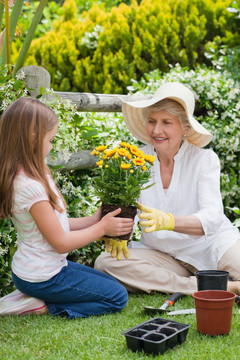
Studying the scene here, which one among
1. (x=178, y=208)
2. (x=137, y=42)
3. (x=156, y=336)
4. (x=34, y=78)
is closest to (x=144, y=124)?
(x=178, y=208)

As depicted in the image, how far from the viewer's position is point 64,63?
22.5 ft

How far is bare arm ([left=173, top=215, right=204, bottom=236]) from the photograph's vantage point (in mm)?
2926

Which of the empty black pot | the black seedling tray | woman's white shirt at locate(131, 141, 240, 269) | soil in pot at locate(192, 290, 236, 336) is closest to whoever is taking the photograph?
the black seedling tray

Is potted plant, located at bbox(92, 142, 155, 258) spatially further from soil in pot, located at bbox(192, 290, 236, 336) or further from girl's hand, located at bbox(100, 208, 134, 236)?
soil in pot, located at bbox(192, 290, 236, 336)

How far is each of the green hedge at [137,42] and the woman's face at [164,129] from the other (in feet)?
10.6

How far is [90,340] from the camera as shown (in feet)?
7.64

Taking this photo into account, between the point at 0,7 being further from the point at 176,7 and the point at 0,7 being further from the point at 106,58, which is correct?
the point at 176,7

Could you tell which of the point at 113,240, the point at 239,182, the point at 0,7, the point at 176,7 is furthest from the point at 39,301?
the point at 176,7

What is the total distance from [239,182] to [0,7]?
2.30m

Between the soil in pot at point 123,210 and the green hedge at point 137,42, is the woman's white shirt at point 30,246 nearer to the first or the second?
the soil in pot at point 123,210

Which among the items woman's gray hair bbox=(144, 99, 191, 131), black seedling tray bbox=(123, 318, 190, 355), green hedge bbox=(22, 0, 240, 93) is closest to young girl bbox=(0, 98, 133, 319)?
black seedling tray bbox=(123, 318, 190, 355)

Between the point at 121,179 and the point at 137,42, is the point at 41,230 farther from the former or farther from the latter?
the point at 137,42

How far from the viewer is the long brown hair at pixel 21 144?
2.49m

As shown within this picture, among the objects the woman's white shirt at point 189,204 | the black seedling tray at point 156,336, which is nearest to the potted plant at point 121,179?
the woman's white shirt at point 189,204
